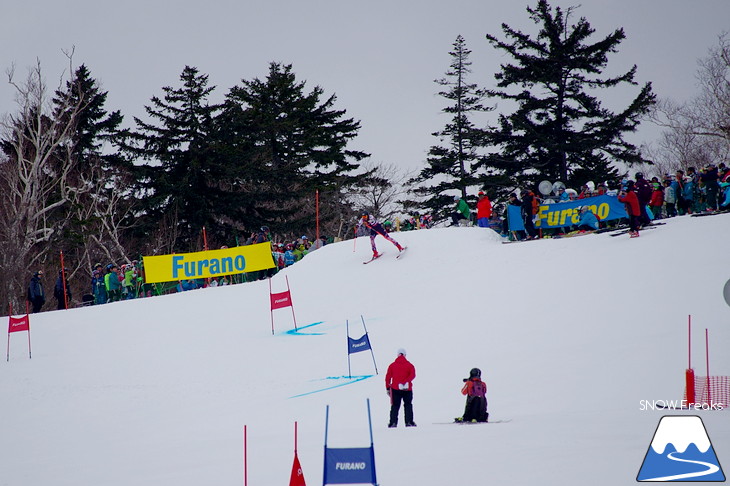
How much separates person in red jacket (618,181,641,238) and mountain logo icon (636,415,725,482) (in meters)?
13.7

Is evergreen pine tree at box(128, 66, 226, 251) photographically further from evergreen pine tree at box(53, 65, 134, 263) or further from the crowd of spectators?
the crowd of spectators

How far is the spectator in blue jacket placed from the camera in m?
24.6

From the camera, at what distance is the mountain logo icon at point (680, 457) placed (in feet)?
24.9

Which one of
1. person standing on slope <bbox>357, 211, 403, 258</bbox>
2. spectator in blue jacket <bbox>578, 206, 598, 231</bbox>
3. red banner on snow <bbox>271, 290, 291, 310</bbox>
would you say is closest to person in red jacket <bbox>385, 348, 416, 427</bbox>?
red banner on snow <bbox>271, 290, 291, 310</bbox>

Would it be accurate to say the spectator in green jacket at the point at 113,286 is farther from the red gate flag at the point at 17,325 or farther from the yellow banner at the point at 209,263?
the red gate flag at the point at 17,325

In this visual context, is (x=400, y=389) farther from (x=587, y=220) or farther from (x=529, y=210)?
(x=529, y=210)

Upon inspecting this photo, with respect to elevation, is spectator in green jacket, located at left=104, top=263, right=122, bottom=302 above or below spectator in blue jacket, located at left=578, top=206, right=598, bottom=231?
below

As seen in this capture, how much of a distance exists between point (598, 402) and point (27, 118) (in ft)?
121

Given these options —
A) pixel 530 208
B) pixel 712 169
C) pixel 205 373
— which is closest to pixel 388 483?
pixel 205 373

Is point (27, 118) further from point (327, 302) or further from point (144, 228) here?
point (327, 302)

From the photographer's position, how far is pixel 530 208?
25672mm

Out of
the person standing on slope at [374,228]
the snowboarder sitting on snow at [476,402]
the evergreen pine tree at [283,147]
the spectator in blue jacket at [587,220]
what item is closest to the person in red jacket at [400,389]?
the snowboarder sitting on snow at [476,402]

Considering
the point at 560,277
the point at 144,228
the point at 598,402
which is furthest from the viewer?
the point at 144,228

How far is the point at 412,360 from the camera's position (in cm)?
1708
